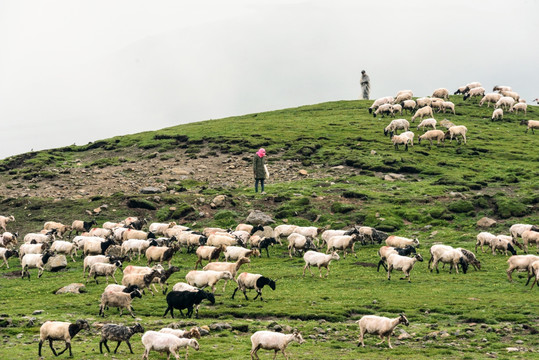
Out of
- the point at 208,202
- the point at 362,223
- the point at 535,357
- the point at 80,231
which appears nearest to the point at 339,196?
the point at 362,223

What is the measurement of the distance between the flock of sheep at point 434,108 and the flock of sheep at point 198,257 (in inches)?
1102

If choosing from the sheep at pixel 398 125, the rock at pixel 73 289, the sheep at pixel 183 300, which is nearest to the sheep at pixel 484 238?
the sheep at pixel 183 300

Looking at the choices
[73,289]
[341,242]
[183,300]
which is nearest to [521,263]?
[341,242]

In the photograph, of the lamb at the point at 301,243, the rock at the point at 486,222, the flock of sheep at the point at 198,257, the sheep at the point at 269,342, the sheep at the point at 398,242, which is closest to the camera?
the sheep at the point at 269,342

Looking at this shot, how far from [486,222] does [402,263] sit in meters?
12.9

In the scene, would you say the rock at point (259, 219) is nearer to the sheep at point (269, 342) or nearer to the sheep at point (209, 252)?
the sheep at point (209, 252)

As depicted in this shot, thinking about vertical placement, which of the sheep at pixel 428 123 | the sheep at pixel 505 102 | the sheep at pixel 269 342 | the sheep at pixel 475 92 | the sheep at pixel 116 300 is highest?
the sheep at pixel 475 92

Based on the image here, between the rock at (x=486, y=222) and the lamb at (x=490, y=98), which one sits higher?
the lamb at (x=490, y=98)

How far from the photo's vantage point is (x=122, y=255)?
101ft

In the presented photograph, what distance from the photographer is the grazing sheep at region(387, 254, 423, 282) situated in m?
25.1

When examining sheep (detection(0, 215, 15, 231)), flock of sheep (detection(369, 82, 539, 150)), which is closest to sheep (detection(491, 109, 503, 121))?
flock of sheep (detection(369, 82, 539, 150))

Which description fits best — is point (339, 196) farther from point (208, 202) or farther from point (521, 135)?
point (521, 135)

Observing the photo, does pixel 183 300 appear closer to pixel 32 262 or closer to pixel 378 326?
pixel 378 326

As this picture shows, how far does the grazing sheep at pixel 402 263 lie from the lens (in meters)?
25.1
